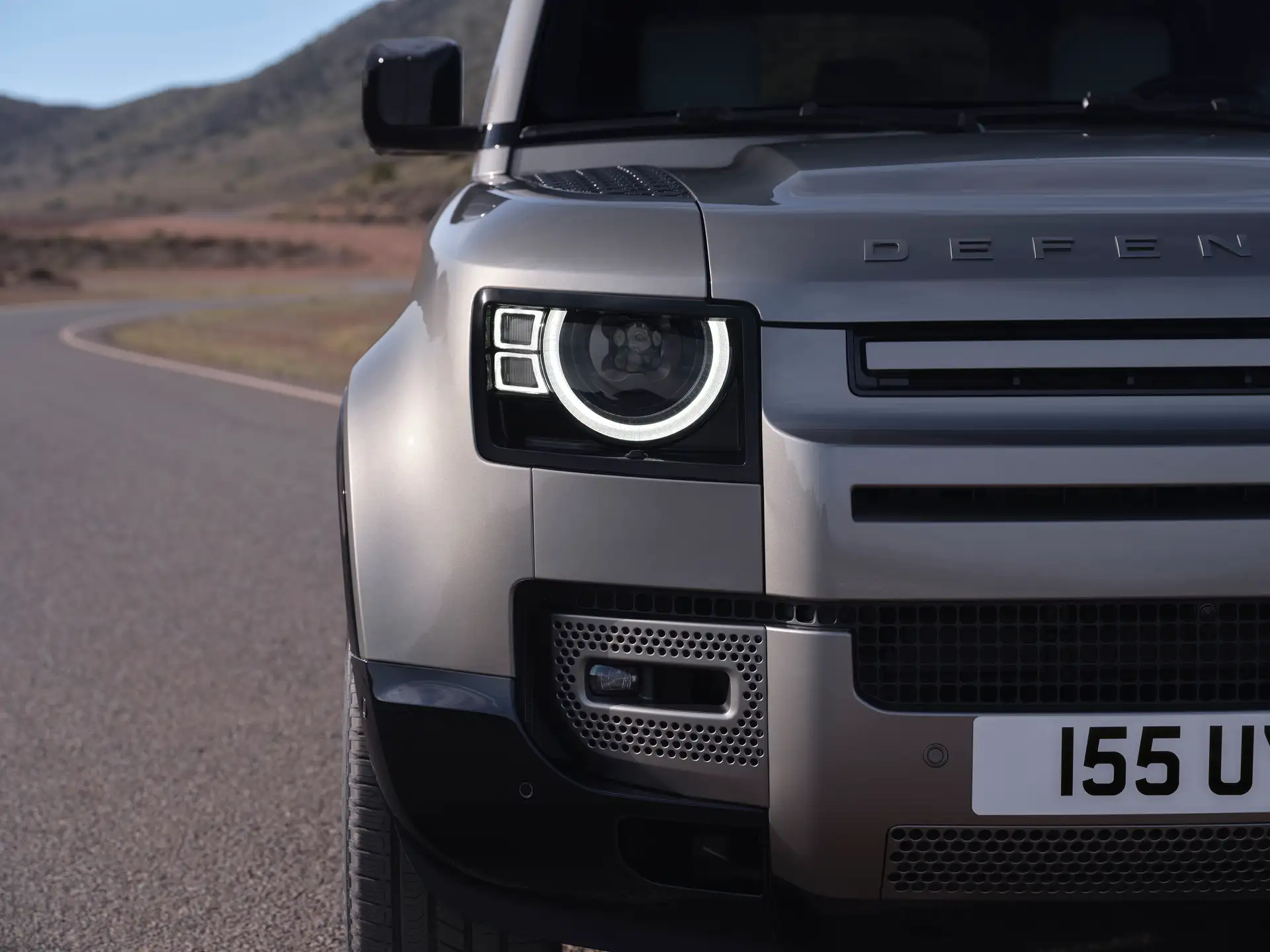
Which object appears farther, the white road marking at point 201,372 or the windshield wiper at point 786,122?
the white road marking at point 201,372

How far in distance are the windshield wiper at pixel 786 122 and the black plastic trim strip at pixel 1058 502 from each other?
3.78 feet

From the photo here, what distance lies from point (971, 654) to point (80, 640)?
3.76 metres

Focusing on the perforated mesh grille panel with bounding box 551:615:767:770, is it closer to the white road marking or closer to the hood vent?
the hood vent

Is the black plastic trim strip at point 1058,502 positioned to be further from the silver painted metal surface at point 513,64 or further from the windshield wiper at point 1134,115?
the silver painted metal surface at point 513,64

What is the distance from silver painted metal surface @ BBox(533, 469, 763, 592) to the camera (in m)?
1.78

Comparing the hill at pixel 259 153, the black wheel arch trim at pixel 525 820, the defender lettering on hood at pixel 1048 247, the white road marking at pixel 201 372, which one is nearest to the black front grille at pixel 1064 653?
the black wheel arch trim at pixel 525 820

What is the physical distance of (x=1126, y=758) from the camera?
1764mm

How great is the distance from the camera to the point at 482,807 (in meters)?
1.89

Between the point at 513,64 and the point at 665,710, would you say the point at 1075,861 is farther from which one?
the point at 513,64

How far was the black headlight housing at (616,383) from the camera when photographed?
182cm

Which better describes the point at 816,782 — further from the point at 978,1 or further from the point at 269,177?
the point at 269,177

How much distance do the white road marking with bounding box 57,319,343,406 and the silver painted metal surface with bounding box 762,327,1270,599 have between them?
24.6ft

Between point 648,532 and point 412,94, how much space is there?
1.63 m

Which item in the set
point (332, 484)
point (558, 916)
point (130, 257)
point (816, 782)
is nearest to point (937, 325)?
point (816, 782)
